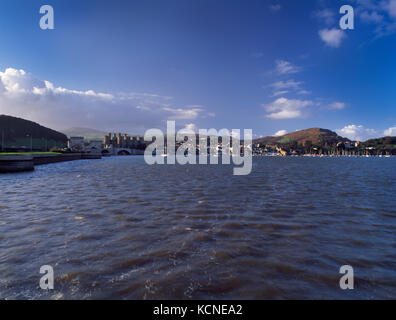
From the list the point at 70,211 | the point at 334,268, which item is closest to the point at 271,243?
the point at 334,268

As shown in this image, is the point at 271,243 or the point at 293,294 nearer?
the point at 293,294

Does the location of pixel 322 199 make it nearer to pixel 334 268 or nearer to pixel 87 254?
pixel 334 268

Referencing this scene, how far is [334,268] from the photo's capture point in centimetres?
583

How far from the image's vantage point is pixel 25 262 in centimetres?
587

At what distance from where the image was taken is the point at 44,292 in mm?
4668
